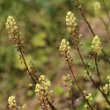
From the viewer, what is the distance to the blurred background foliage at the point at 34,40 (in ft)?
18.7

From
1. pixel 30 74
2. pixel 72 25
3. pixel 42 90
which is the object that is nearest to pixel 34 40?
pixel 30 74

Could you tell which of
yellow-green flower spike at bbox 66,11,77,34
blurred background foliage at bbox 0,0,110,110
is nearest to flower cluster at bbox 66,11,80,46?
yellow-green flower spike at bbox 66,11,77,34

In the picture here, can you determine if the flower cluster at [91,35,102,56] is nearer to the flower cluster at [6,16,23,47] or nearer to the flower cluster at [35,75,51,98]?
the flower cluster at [35,75,51,98]

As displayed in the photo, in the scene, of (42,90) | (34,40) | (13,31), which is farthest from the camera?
(34,40)

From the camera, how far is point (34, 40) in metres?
A: 6.48

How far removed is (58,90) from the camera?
507 cm

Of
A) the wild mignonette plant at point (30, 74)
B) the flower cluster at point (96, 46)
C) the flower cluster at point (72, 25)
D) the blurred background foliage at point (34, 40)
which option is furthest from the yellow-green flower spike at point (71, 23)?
the blurred background foliage at point (34, 40)

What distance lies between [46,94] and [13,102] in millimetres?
212

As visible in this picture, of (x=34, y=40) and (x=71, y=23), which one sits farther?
(x=34, y=40)

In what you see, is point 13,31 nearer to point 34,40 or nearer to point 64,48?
point 64,48

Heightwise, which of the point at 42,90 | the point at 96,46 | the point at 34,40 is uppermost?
the point at 34,40

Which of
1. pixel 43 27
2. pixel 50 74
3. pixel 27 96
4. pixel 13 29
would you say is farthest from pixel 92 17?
pixel 13 29

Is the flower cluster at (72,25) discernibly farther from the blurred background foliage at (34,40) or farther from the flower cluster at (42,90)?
the blurred background foliage at (34,40)

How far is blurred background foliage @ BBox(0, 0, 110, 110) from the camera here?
18.7 ft
